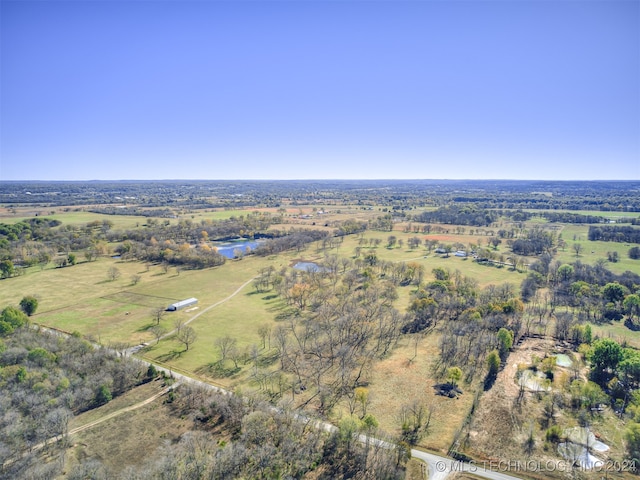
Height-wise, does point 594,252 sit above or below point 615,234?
below

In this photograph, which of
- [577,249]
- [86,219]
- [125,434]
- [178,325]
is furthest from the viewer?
[86,219]

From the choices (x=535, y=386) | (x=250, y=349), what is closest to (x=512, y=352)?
(x=535, y=386)

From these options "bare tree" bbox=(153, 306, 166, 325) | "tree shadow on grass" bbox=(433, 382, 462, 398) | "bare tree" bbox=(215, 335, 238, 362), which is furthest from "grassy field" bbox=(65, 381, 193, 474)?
"tree shadow on grass" bbox=(433, 382, 462, 398)

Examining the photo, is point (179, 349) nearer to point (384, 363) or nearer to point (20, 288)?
point (384, 363)

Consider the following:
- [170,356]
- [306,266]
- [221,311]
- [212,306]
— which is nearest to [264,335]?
[170,356]

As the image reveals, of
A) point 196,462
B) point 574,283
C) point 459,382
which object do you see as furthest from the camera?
point 574,283

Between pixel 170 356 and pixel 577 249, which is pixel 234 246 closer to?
pixel 170 356

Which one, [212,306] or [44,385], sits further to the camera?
[212,306]

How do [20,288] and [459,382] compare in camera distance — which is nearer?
[459,382]
